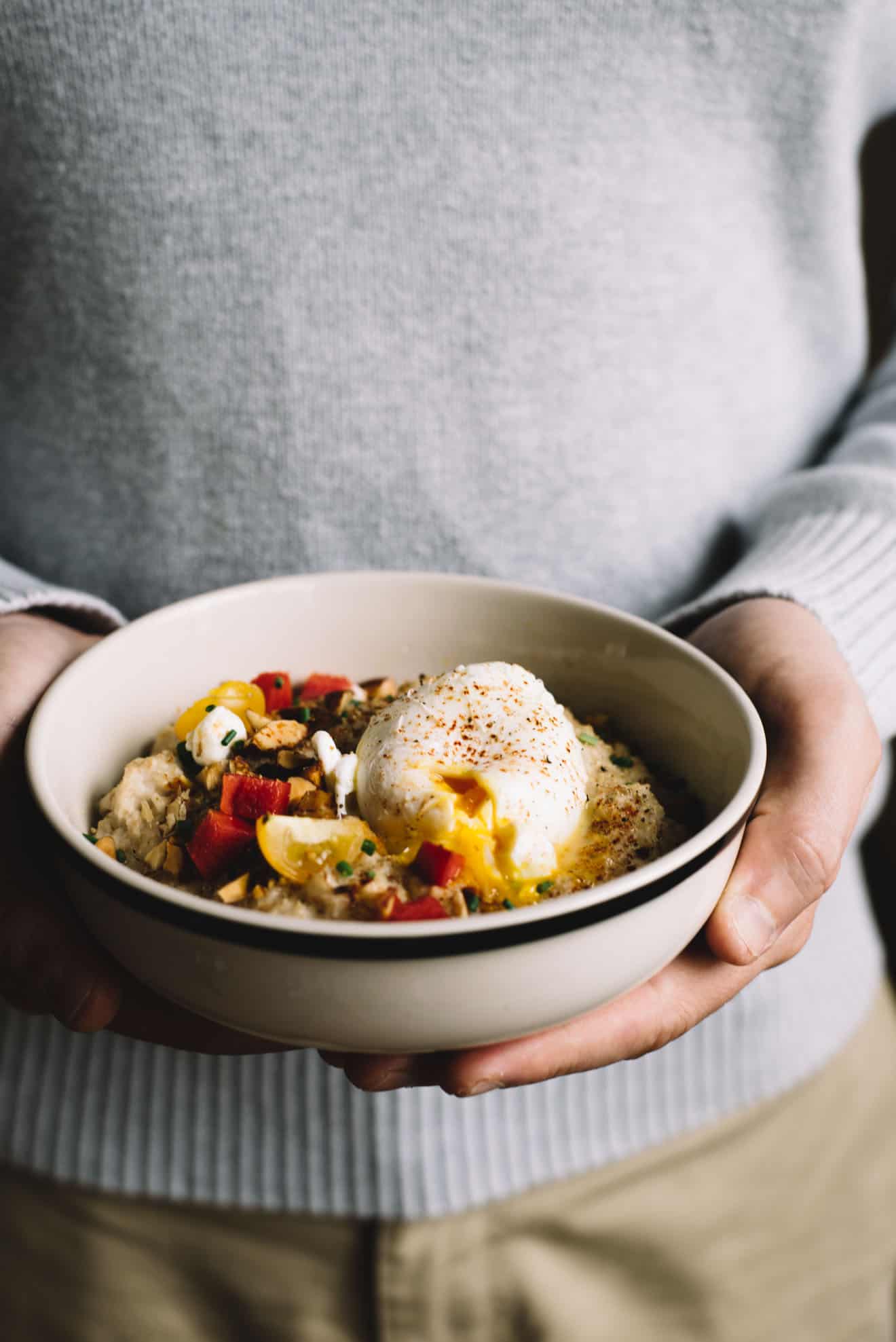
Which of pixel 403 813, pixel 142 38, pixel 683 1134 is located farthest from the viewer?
pixel 683 1134

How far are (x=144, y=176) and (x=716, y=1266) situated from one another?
177cm

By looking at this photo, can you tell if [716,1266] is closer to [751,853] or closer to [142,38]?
[751,853]

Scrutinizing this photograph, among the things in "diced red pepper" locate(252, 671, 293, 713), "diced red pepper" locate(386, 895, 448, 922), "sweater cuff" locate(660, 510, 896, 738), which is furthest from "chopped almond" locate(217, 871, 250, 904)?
"sweater cuff" locate(660, 510, 896, 738)

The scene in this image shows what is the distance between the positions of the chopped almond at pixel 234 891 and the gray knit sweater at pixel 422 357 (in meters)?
0.54

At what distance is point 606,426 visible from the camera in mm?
1421

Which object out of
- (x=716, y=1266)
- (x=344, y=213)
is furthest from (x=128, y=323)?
(x=716, y=1266)

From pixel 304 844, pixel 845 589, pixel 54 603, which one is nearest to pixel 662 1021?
pixel 304 844

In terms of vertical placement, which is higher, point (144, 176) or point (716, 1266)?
point (144, 176)

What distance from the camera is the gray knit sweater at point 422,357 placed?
4.06 feet

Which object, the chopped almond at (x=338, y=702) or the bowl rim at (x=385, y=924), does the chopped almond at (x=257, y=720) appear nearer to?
the chopped almond at (x=338, y=702)

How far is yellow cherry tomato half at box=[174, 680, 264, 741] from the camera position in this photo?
1.06 metres

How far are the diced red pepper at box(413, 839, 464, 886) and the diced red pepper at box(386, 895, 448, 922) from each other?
0.04m

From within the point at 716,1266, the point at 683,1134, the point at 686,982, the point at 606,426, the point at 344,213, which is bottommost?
the point at 716,1266

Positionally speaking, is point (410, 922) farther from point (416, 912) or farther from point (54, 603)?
point (54, 603)
